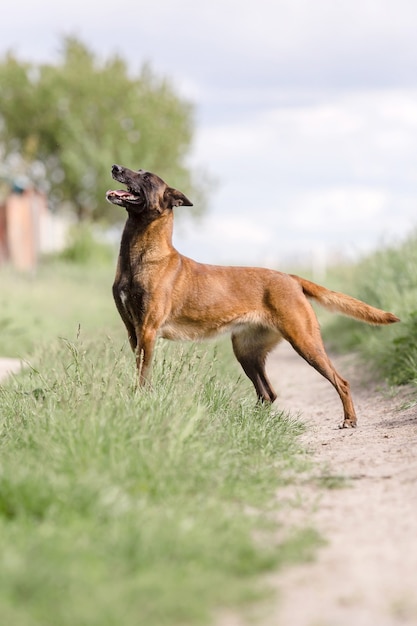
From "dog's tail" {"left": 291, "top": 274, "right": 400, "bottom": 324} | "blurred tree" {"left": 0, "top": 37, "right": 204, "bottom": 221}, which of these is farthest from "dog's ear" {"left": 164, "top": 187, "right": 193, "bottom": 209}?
"blurred tree" {"left": 0, "top": 37, "right": 204, "bottom": 221}

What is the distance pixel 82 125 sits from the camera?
37375 millimetres

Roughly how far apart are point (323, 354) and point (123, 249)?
168 centimetres

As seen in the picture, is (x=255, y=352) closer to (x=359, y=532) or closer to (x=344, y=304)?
(x=344, y=304)

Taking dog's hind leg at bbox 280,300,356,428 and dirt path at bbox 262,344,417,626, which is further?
dog's hind leg at bbox 280,300,356,428

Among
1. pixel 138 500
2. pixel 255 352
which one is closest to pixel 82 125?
pixel 255 352

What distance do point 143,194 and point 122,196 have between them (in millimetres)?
170

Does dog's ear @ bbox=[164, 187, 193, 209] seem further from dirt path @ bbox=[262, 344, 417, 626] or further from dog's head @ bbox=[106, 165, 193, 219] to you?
dirt path @ bbox=[262, 344, 417, 626]

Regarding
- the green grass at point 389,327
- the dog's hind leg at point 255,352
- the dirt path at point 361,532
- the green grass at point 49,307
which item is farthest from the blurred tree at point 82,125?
the dirt path at point 361,532

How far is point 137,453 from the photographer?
4246 millimetres

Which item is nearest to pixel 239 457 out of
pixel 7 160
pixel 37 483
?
pixel 37 483

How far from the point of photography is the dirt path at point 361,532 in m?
3.02

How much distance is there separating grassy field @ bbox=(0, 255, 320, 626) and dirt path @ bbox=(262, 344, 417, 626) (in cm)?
14

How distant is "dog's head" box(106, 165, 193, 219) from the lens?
6262mm

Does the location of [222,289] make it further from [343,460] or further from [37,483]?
[37,483]
